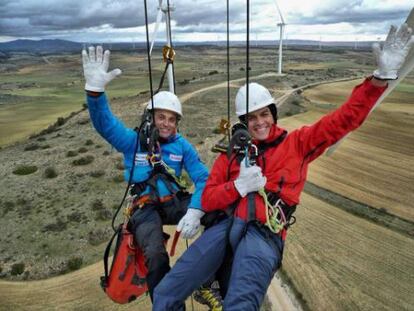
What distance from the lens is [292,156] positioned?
5160 millimetres

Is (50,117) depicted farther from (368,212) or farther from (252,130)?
(252,130)

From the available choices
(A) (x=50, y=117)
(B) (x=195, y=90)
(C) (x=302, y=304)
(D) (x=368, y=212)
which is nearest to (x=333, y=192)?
(D) (x=368, y=212)

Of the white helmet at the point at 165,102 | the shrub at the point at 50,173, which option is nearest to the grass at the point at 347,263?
the white helmet at the point at 165,102

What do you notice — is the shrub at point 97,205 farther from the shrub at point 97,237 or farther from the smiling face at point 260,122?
the smiling face at point 260,122

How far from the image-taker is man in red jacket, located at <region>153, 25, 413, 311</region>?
4.48 meters

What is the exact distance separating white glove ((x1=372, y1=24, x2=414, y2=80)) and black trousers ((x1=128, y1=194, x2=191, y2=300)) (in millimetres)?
3661

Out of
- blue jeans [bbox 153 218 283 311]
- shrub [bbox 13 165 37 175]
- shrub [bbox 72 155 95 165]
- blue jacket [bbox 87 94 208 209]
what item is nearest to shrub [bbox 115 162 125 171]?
shrub [bbox 72 155 95 165]

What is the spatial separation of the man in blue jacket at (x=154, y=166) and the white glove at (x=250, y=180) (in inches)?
38.6

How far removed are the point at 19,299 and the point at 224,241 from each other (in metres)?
7.89

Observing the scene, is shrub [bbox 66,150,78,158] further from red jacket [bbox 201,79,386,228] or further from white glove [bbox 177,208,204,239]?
red jacket [bbox 201,79,386,228]

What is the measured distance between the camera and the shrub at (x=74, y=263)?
1134 cm

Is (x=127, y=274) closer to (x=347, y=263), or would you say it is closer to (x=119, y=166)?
(x=347, y=263)

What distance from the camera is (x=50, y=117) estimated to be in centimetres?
4703

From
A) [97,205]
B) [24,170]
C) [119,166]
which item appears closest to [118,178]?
[119,166]
